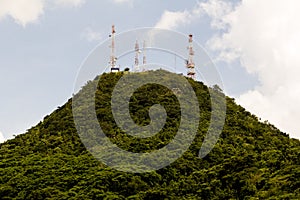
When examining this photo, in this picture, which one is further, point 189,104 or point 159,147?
point 189,104

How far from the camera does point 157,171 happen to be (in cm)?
3838

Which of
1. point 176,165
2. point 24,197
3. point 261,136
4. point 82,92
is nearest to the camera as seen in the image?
point 24,197

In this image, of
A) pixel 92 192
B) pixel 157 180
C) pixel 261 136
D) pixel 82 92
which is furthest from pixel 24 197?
pixel 261 136

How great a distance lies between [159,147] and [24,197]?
9.44 m

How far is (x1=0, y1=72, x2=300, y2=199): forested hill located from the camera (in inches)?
1385

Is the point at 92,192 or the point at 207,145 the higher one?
the point at 207,145

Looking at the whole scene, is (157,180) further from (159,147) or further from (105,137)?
(105,137)

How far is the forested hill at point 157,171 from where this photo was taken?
1385 inches

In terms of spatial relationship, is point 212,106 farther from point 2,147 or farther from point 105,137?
point 2,147

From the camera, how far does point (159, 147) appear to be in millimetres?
41344

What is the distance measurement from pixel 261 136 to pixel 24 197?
17655mm

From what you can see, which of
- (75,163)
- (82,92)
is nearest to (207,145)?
(75,163)

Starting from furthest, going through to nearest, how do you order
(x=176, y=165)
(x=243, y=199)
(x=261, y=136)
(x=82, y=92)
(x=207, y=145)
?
(x=82, y=92) → (x=261, y=136) → (x=207, y=145) → (x=176, y=165) → (x=243, y=199)

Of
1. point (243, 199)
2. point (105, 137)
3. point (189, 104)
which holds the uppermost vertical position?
point (189, 104)
